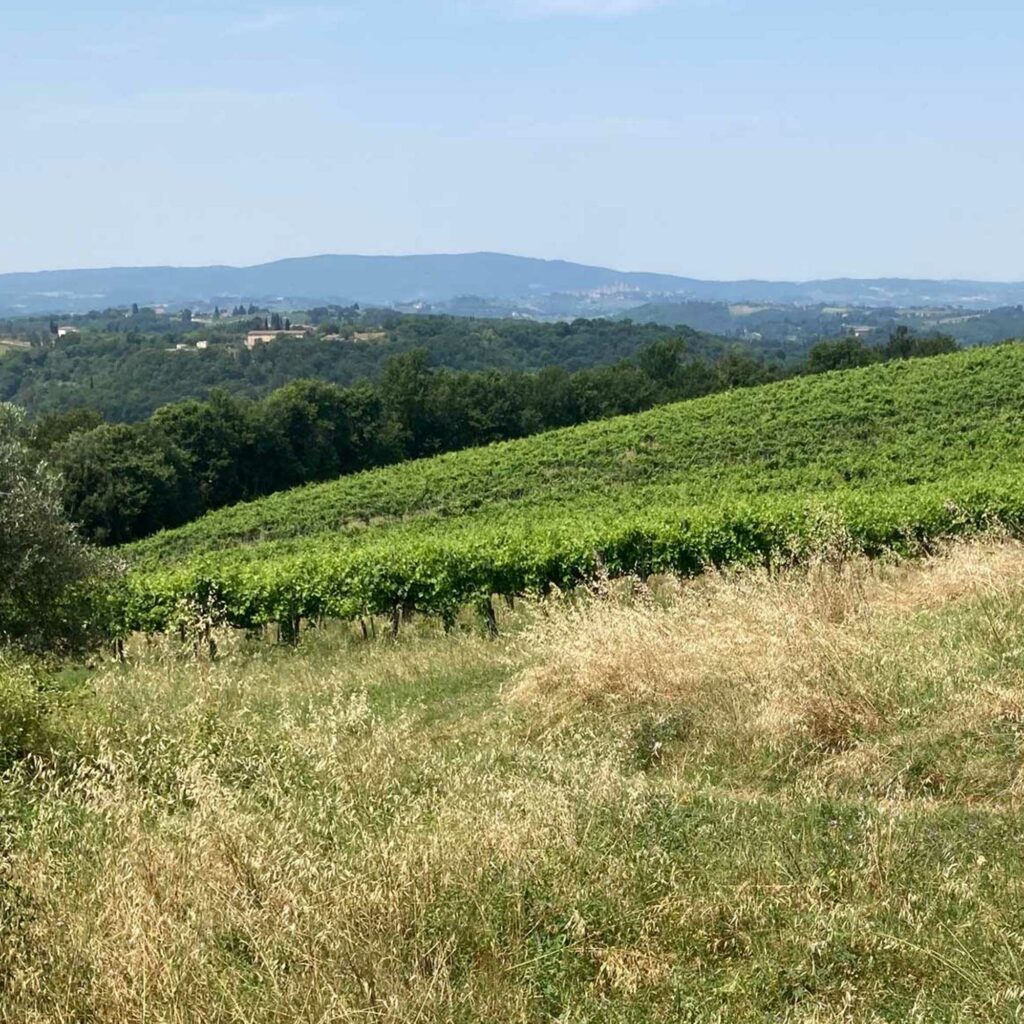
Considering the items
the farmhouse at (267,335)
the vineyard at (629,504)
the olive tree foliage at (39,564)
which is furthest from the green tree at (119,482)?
the farmhouse at (267,335)

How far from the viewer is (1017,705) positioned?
6402 mm

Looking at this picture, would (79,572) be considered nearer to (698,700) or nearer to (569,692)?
(569,692)

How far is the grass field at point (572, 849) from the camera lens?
150 inches

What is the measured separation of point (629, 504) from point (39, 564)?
63.9 feet

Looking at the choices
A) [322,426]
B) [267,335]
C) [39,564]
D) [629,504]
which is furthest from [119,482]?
[267,335]

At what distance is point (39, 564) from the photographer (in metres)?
14.3

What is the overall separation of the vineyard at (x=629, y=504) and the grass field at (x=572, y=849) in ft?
12.0

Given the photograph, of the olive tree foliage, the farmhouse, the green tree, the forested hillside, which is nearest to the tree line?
the green tree

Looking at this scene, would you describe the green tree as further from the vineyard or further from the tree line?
the vineyard

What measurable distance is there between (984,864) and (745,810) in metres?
1.32

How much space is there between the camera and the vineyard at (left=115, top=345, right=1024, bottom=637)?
16703mm

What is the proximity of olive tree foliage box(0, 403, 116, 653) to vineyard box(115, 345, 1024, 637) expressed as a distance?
322cm

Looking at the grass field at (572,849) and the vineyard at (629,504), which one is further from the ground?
the grass field at (572,849)

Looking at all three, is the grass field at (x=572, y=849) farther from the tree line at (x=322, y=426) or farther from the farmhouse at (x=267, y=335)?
the farmhouse at (x=267, y=335)
